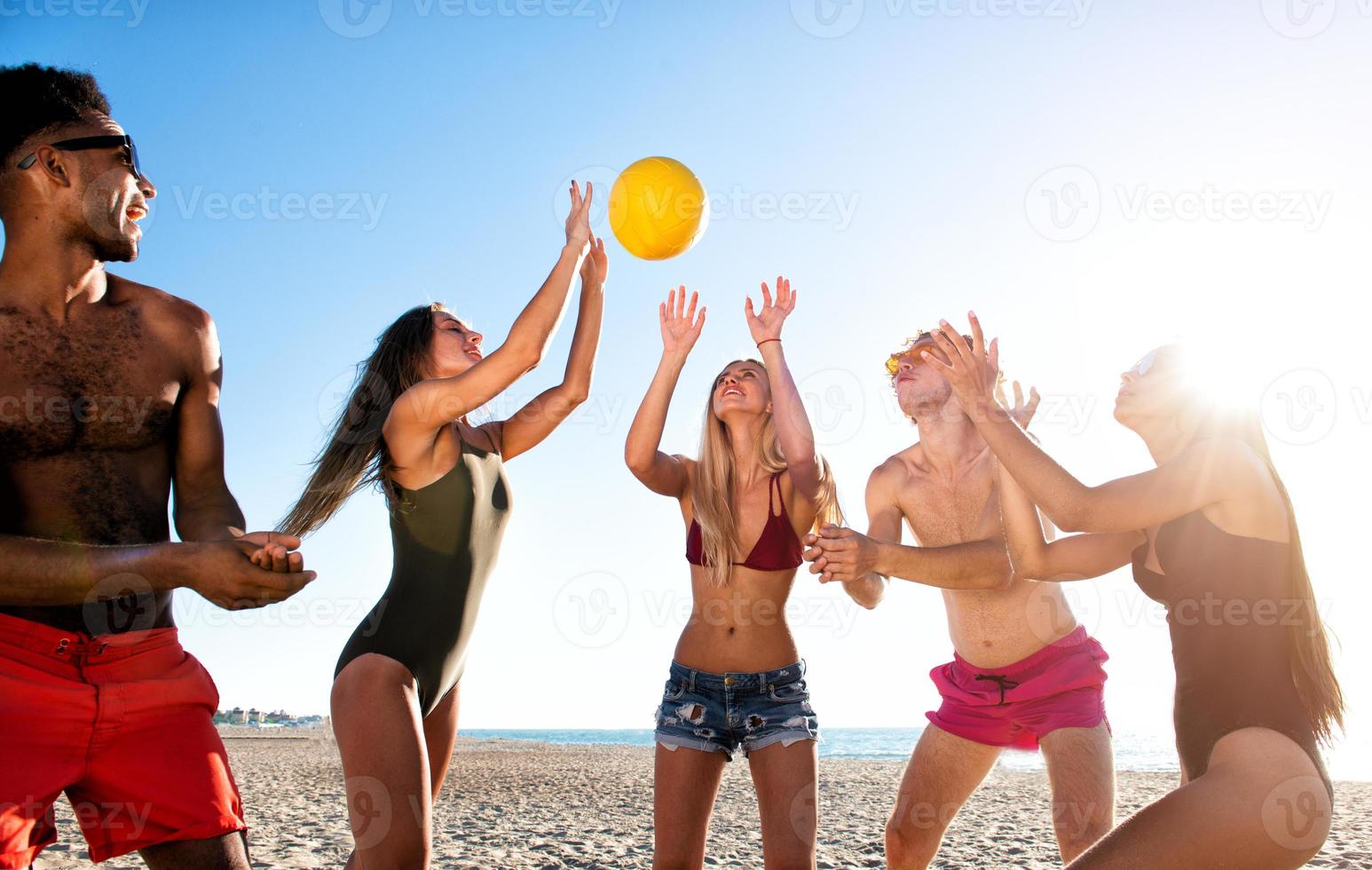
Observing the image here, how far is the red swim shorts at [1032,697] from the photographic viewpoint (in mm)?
5055

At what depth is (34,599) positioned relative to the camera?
9.20ft

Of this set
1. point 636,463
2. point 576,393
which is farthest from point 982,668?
point 576,393

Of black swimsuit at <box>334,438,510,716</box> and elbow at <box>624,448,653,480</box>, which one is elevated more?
elbow at <box>624,448,653,480</box>

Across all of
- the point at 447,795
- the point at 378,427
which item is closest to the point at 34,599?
the point at 378,427

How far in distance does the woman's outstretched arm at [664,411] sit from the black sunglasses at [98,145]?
2.62 metres

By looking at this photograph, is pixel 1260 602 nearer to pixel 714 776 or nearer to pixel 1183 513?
pixel 1183 513

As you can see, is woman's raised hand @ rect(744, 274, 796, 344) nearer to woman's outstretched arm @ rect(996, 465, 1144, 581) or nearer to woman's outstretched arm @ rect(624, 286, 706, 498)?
woman's outstretched arm @ rect(624, 286, 706, 498)

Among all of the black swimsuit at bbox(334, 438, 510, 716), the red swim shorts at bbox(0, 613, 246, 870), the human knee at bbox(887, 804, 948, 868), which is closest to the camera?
the red swim shorts at bbox(0, 613, 246, 870)

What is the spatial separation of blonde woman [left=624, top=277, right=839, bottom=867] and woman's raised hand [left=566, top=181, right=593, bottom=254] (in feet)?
2.63

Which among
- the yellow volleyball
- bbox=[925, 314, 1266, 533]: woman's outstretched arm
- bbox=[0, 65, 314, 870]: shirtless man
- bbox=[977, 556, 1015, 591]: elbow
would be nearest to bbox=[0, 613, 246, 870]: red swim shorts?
bbox=[0, 65, 314, 870]: shirtless man

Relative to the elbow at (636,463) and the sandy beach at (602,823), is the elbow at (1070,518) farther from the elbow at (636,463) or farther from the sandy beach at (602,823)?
the sandy beach at (602,823)

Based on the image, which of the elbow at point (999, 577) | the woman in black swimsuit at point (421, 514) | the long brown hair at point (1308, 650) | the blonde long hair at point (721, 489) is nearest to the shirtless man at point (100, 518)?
the woman in black swimsuit at point (421, 514)

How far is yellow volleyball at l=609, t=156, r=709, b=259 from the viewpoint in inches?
211

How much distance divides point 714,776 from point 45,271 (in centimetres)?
360
